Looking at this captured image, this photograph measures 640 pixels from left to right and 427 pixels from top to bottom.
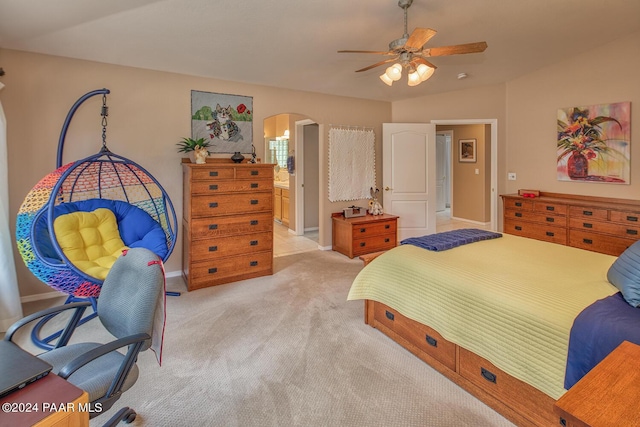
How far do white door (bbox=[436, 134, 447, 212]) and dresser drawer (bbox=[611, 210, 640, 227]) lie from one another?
216 inches

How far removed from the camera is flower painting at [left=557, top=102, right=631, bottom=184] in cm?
389

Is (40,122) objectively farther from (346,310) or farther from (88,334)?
(346,310)

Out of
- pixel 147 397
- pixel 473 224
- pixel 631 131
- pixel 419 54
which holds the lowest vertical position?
pixel 147 397

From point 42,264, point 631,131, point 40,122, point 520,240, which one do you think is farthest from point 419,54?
point 40,122

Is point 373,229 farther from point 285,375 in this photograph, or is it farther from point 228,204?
point 285,375

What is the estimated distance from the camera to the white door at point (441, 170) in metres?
9.01

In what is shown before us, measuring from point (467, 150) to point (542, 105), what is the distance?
3010mm

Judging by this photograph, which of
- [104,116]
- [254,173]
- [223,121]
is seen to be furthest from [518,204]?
[104,116]

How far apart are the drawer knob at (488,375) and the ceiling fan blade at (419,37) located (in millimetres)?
2134

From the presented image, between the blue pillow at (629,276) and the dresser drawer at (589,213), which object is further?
the dresser drawer at (589,213)

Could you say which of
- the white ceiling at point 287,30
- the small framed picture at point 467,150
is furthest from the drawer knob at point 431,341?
the small framed picture at point 467,150

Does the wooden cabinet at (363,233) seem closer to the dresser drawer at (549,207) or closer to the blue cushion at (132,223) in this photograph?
the dresser drawer at (549,207)

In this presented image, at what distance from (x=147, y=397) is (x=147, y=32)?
2935 millimetres

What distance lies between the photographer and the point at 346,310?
3203 mm
